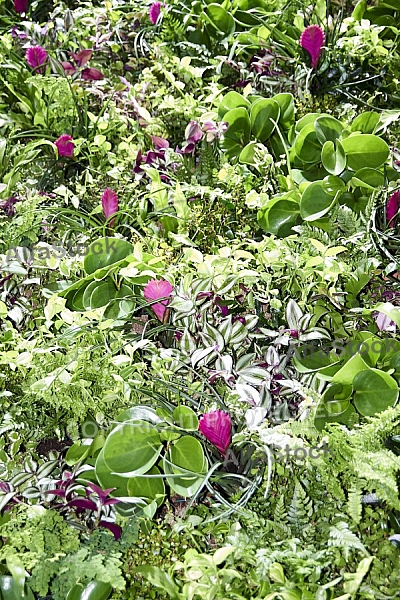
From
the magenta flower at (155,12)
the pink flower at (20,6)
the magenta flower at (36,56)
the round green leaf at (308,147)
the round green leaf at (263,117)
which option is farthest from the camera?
the pink flower at (20,6)

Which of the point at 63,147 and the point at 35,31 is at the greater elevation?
the point at 35,31

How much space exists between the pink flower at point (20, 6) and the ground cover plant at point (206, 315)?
0.94 ft

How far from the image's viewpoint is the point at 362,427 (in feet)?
2.95

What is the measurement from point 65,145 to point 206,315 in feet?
2.13

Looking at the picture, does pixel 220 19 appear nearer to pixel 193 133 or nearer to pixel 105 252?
pixel 193 133

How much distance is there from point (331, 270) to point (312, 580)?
51 centimetres

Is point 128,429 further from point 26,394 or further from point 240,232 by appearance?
point 240,232

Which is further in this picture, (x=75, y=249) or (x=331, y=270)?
(x=75, y=249)

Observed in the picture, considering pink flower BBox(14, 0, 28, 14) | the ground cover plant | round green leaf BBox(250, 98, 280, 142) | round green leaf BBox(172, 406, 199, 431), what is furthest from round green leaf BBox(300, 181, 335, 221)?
pink flower BBox(14, 0, 28, 14)

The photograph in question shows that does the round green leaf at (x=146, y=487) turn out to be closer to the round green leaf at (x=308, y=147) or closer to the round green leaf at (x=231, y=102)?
the round green leaf at (x=308, y=147)

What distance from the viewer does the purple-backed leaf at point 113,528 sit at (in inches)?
36.7

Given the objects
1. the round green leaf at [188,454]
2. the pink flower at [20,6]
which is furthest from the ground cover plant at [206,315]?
the pink flower at [20,6]

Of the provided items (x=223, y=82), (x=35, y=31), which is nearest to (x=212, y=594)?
(x=223, y=82)

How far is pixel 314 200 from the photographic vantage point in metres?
1.29
